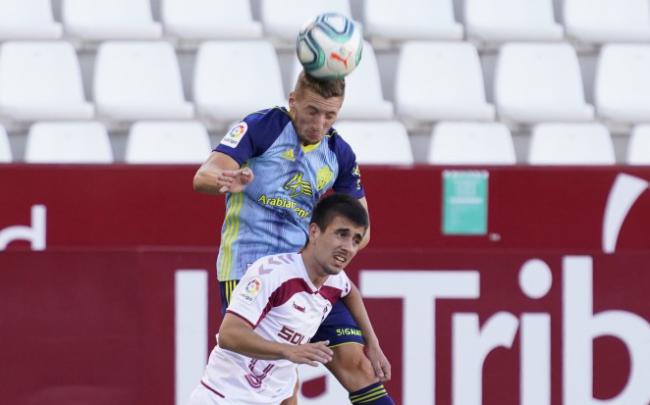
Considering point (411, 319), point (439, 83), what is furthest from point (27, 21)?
point (411, 319)

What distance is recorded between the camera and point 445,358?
5762 millimetres

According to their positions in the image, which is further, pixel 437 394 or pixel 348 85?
pixel 348 85

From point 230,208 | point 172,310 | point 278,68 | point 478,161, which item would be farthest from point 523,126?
point 230,208

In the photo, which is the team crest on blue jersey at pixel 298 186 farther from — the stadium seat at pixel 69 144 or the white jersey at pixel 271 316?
the stadium seat at pixel 69 144

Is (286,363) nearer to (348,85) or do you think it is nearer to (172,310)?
(172,310)

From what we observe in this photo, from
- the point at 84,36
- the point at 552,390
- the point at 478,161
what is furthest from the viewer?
the point at 84,36

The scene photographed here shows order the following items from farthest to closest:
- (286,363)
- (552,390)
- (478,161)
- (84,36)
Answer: (84,36), (478,161), (552,390), (286,363)

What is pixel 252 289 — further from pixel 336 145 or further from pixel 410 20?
pixel 410 20

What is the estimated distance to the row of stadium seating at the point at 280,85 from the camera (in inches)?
299

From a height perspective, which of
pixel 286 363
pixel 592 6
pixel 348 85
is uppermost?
pixel 592 6

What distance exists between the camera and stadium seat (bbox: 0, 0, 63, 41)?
7.88m

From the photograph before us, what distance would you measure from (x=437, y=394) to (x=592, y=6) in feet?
10.8

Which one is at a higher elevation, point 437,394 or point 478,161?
point 478,161

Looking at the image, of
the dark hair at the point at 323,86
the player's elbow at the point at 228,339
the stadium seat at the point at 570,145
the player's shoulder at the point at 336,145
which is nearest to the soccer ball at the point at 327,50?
the dark hair at the point at 323,86
